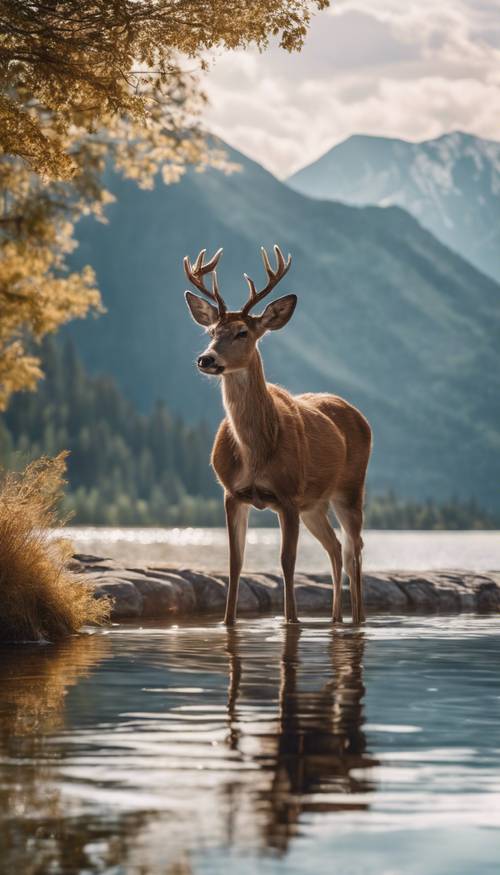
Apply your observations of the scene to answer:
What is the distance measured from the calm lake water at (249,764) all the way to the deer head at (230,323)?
11.4 feet

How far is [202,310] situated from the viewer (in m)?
15.3

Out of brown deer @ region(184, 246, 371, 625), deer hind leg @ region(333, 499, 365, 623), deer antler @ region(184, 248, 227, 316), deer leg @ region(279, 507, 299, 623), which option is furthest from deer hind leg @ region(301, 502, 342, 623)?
deer antler @ region(184, 248, 227, 316)

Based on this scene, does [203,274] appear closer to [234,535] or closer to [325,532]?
[234,535]

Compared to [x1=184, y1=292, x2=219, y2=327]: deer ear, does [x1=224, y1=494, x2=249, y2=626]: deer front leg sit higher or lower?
lower

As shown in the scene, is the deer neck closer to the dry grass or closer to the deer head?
the deer head

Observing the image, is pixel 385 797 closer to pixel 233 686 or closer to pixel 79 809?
pixel 79 809

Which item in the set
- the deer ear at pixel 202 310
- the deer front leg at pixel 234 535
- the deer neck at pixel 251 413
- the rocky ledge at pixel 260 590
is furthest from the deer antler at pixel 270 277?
the rocky ledge at pixel 260 590

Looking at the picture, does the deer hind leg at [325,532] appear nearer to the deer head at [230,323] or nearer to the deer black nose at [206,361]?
the deer head at [230,323]

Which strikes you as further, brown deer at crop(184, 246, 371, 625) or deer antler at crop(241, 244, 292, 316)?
deer antler at crop(241, 244, 292, 316)

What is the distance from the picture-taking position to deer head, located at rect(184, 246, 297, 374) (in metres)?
14.8

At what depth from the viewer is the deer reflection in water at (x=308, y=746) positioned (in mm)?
5934

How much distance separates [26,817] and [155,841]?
1.98 feet

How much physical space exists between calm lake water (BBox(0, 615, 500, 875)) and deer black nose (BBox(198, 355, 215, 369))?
3.25 meters

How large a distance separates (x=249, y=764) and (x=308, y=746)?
0.58 m
